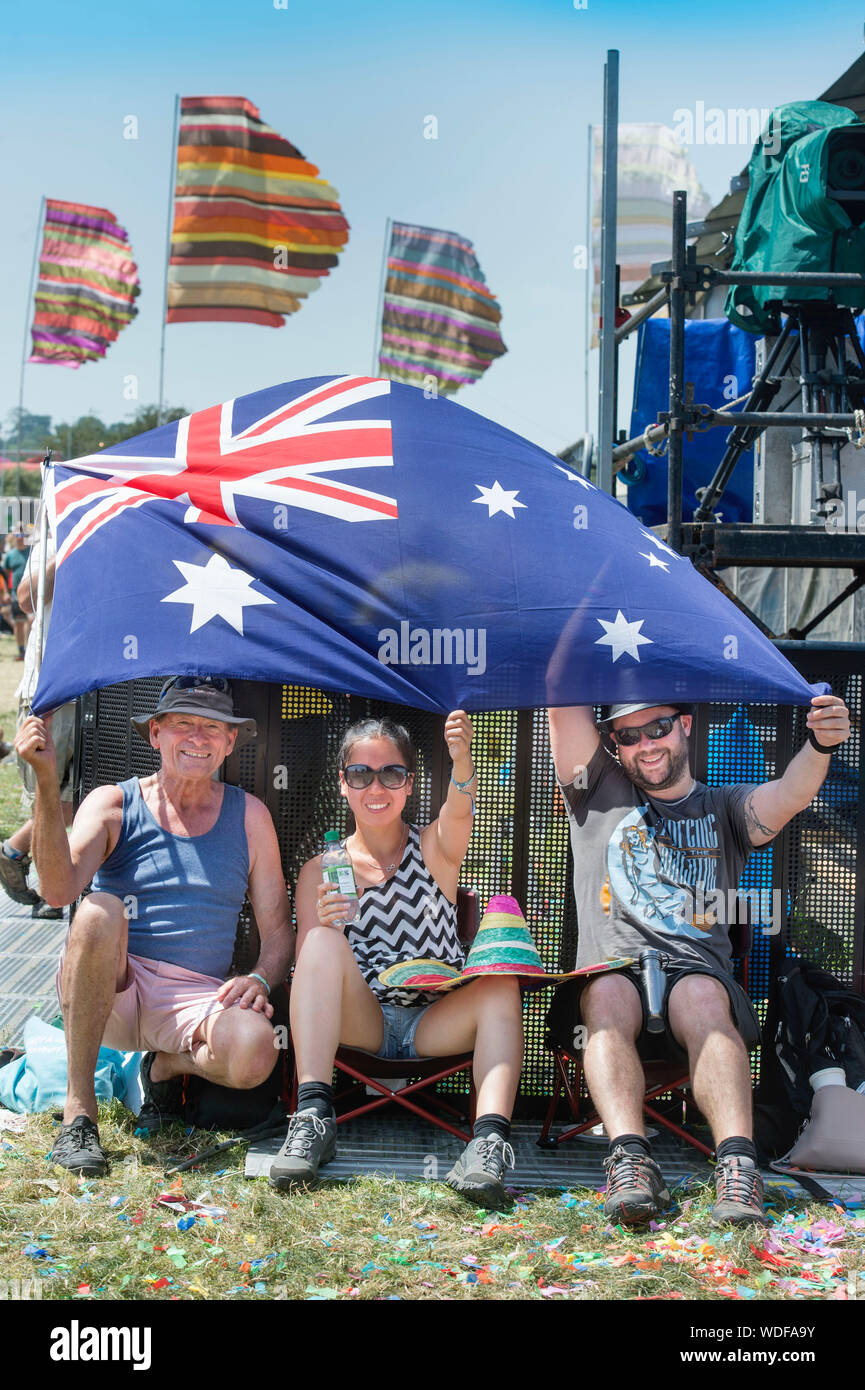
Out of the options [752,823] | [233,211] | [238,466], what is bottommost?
[752,823]

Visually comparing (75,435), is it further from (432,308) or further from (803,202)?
(803,202)

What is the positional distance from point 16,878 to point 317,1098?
3.59 meters

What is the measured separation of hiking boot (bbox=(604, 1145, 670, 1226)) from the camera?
346 centimetres

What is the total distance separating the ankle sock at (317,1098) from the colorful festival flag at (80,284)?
22906 millimetres

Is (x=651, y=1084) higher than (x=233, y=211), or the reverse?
(x=233, y=211)

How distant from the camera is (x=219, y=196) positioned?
59.9 feet

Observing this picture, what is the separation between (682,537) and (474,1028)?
283cm

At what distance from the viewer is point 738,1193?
352cm

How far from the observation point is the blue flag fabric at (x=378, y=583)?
13.1ft

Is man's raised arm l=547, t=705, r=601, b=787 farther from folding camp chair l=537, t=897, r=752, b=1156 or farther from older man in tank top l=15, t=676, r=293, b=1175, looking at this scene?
older man in tank top l=15, t=676, r=293, b=1175

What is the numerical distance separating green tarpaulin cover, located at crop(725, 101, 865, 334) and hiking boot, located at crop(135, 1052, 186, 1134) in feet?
14.7

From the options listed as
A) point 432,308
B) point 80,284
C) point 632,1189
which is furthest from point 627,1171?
point 80,284

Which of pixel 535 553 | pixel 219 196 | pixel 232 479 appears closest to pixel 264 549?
pixel 232 479

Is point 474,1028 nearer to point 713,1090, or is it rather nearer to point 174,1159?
point 713,1090
